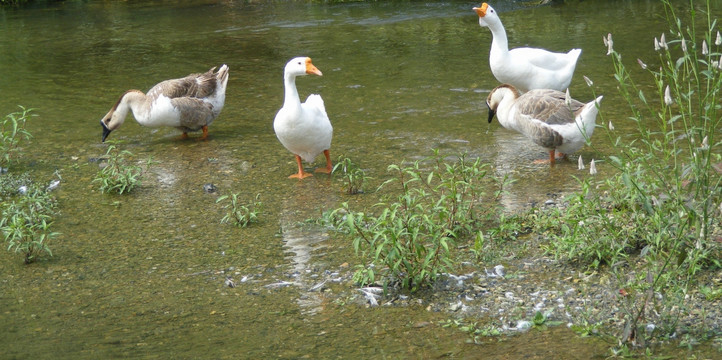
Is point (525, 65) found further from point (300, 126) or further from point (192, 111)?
point (192, 111)

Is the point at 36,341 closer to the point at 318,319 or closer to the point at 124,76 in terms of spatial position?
the point at 318,319

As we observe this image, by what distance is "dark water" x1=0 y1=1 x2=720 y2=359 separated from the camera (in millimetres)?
4367

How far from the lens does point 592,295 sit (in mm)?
4457

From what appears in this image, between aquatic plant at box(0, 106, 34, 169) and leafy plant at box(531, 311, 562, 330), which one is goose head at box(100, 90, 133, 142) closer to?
aquatic plant at box(0, 106, 34, 169)

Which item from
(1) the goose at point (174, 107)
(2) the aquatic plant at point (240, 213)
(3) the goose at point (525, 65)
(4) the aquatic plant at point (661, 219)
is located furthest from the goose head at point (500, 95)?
(1) the goose at point (174, 107)

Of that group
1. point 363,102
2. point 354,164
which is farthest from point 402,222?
point 363,102

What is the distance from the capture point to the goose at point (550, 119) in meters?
6.98

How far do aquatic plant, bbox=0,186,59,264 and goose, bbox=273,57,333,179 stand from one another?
6.68 feet

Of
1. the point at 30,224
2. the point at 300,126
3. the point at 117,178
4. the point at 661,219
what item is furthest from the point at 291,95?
the point at 661,219

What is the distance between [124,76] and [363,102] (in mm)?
3819

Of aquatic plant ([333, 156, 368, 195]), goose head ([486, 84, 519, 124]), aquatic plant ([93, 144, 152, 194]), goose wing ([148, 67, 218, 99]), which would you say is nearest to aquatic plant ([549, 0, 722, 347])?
aquatic plant ([333, 156, 368, 195])

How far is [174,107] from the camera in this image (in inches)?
332

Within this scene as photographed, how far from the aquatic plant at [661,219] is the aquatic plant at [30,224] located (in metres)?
3.50

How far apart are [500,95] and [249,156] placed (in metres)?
2.55
